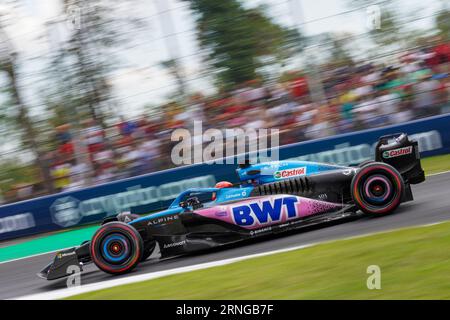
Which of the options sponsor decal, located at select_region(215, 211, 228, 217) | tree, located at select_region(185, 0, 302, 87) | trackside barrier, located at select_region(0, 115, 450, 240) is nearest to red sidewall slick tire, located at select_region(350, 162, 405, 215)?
sponsor decal, located at select_region(215, 211, 228, 217)

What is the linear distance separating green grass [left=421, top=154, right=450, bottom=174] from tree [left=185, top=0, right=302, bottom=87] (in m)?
4.06

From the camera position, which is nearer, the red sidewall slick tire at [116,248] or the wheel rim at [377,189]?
the wheel rim at [377,189]

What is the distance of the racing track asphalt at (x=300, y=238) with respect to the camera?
764cm

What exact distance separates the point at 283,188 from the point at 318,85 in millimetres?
6693

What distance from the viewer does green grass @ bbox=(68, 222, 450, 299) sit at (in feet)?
16.6

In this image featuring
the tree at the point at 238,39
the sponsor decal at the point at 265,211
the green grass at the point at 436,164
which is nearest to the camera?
the sponsor decal at the point at 265,211

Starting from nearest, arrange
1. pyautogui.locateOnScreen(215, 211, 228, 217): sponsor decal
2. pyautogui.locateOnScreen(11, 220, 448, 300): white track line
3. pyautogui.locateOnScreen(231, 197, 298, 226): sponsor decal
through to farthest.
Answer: pyautogui.locateOnScreen(11, 220, 448, 300): white track line → pyautogui.locateOnScreen(231, 197, 298, 226): sponsor decal → pyautogui.locateOnScreen(215, 211, 228, 217): sponsor decal

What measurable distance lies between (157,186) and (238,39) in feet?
13.4

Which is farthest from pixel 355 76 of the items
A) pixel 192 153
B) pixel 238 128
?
pixel 192 153

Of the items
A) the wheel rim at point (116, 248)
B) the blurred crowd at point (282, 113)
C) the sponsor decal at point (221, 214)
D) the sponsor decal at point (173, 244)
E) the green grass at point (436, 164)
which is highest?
the blurred crowd at point (282, 113)

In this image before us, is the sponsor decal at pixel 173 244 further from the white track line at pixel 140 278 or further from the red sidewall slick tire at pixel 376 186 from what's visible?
the red sidewall slick tire at pixel 376 186

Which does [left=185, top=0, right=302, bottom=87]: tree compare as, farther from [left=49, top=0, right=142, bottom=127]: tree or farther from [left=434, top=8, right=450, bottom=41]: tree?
[left=434, top=8, right=450, bottom=41]: tree

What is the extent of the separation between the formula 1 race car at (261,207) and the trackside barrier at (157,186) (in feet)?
17.2

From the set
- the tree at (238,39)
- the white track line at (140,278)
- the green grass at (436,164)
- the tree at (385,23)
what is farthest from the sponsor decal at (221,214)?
the tree at (385,23)
